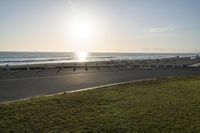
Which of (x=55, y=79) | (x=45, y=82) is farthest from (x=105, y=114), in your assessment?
(x=55, y=79)

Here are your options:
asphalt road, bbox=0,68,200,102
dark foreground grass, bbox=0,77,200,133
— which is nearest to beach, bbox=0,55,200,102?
asphalt road, bbox=0,68,200,102

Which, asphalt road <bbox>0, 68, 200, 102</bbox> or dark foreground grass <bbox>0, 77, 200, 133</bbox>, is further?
asphalt road <bbox>0, 68, 200, 102</bbox>

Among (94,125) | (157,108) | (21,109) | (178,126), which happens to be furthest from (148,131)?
(21,109)

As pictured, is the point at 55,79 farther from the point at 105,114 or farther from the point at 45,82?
the point at 105,114

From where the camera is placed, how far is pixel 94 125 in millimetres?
7809

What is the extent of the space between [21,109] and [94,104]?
2.59 metres

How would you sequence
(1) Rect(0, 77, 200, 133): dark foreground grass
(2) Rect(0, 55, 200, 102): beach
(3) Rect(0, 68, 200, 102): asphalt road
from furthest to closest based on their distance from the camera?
1. (2) Rect(0, 55, 200, 102): beach
2. (3) Rect(0, 68, 200, 102): asphalt road
3. (1) Rect(0, 77, 200, 133): dark foreground grass

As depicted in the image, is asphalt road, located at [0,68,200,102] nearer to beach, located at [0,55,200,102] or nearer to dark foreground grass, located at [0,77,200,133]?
beach, located at [0,55,200,102]

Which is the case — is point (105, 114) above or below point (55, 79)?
above

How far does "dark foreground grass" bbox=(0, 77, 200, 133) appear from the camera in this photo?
7.57 m

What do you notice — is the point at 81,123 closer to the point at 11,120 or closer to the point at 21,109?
the point at 11,120

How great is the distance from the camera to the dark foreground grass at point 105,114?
24.8 feet

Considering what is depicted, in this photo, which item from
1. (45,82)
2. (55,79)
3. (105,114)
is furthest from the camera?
(55,79)

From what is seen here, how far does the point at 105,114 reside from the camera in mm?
9008
